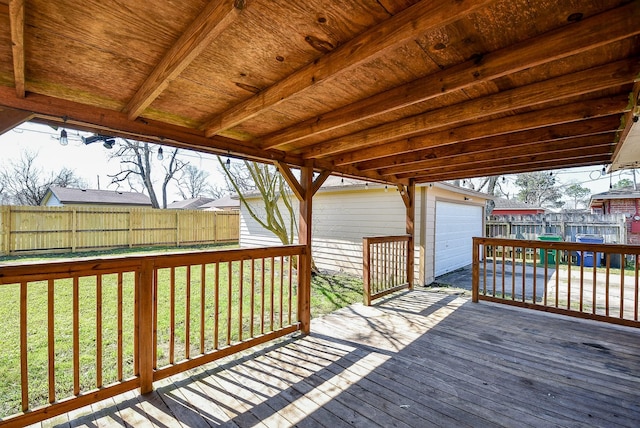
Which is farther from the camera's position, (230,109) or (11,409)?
(230,109)

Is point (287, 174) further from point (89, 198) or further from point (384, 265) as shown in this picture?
point (89, 198)

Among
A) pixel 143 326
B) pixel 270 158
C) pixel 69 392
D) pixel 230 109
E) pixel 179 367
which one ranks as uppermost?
pixel 230 109

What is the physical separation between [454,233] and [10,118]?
27.0 feet

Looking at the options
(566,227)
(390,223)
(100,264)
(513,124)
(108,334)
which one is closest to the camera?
(100,264)

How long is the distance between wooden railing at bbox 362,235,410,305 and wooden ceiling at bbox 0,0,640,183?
2209mm

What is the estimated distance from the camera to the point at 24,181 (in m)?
17.9

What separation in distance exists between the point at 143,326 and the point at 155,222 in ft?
34.7

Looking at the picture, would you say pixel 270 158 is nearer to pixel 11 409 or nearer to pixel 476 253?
pixel 11 409

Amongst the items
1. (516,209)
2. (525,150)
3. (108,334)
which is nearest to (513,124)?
(525,150)

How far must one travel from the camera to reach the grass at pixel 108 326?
8.38 feet

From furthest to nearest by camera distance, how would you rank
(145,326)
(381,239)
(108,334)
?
(381,239), (108,334), (145,326)

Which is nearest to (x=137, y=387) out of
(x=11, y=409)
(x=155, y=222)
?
(x=11, y=409)

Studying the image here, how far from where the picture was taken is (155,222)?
1157cm

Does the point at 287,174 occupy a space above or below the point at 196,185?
below
